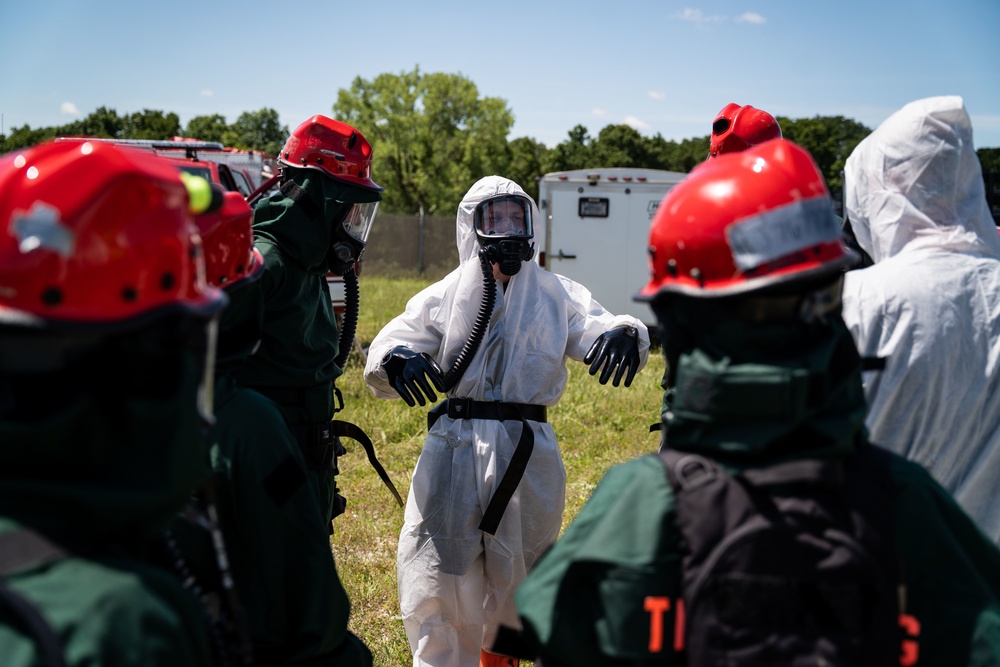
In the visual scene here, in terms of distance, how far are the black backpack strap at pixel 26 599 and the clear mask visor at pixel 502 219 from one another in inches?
101


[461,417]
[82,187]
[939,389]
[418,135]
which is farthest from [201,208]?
[418,135]

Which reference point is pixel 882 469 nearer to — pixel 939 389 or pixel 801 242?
pixel 801 242

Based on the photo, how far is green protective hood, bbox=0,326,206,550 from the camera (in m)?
1.09

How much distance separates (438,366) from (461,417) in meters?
0.23

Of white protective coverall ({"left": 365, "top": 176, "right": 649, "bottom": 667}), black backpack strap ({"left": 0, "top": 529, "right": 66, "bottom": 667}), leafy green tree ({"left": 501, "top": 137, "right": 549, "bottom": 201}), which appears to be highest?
leafy green tree ({"left": 501, "top": 137, "right": 549, "bottom": 201})

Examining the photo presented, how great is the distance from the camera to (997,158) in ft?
163

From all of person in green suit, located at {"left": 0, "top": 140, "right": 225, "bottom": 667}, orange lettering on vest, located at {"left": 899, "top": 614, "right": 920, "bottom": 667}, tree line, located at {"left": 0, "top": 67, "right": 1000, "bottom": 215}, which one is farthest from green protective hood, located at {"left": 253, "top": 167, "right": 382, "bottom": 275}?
tree line, located at {"left": 0, "top": 67, "right": 1000, "bottom": 215}

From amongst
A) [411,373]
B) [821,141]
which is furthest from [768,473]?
[821,141]

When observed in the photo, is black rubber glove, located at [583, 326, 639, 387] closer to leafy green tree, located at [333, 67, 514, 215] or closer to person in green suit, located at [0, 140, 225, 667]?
person in green suit, located at [0, 140, 225, 667]

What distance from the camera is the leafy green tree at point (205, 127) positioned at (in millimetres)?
40916

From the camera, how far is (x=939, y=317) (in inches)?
83.8

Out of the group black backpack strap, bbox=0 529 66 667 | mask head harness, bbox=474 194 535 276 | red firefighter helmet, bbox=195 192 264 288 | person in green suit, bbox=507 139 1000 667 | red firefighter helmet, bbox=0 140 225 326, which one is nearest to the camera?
black backpack strap, bbox=0 529 66 667

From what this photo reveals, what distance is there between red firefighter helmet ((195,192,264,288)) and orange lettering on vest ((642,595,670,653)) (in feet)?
3.88

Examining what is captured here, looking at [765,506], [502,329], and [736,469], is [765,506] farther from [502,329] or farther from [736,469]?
[502,329]
